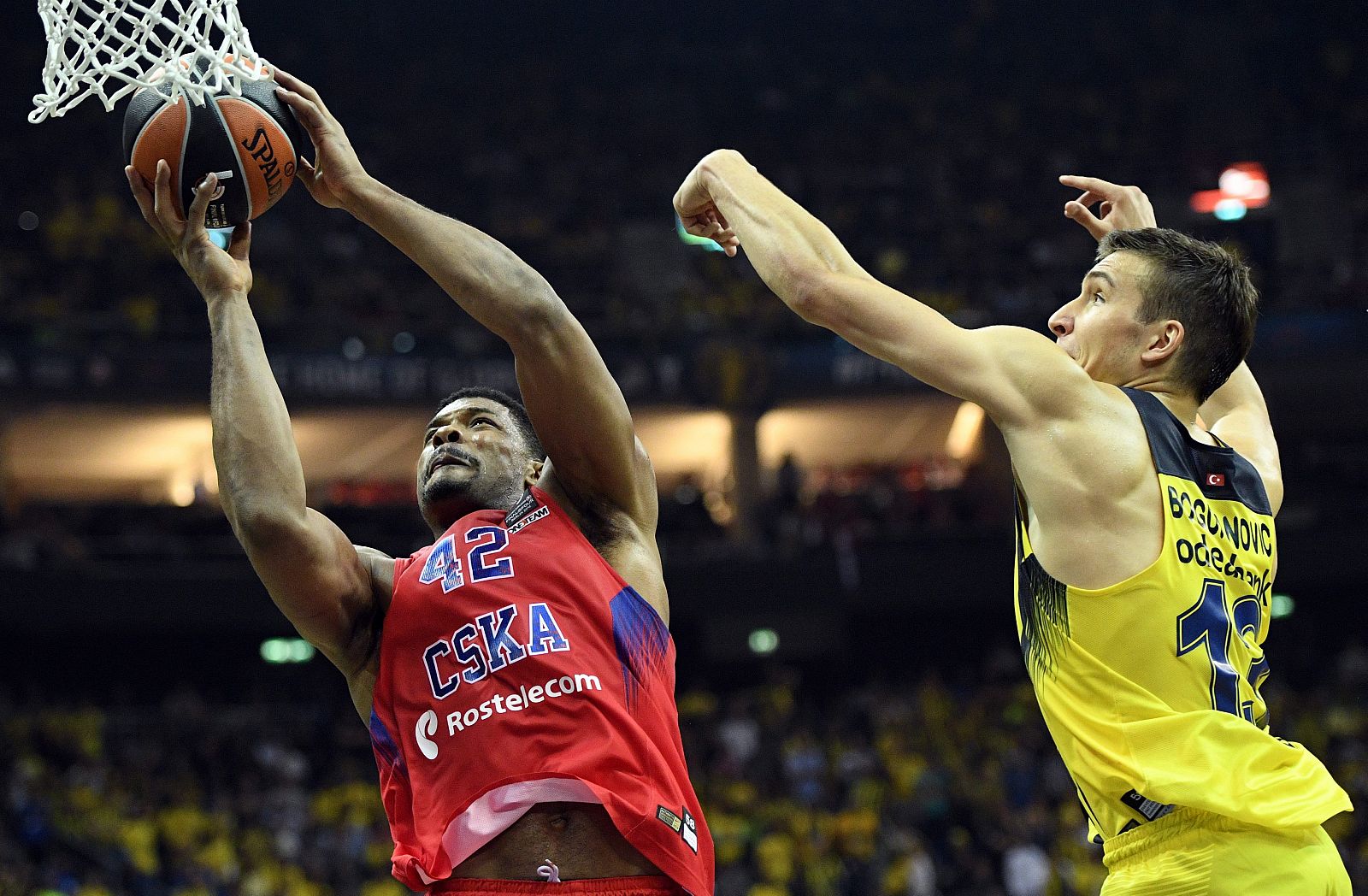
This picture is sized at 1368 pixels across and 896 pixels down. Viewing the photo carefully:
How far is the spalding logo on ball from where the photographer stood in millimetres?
3572

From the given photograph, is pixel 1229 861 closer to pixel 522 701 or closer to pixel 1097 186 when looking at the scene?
pixel 522 701

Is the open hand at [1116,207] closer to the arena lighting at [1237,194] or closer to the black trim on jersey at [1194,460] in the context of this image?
the black trim on jersey at [1194,460]

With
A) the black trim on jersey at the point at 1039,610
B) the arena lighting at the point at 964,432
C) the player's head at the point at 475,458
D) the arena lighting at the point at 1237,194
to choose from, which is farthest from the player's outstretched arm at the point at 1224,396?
the arena lighting at the point at 1237,194

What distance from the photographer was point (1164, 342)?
335cm

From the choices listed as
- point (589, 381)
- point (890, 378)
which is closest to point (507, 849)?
point (589, 381)

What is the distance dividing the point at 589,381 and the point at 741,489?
65.2ft

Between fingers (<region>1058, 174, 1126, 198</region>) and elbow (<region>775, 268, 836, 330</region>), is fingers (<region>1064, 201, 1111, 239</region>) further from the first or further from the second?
elbow (<region>775, 268, 836, 330</region>)

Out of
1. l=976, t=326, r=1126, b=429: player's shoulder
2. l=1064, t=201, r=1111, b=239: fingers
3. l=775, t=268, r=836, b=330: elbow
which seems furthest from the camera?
l=1064, t=201, r=1111, b=239: fingers

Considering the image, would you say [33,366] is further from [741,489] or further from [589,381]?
[589,381]

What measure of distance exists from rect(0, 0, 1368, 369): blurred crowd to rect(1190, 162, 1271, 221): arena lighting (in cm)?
29

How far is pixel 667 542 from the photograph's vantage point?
21.5 metres

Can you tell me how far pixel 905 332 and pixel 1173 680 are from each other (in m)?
0.90

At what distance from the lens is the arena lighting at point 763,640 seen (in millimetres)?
21328

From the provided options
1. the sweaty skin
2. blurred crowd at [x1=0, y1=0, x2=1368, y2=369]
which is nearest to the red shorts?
the sweaty skin
